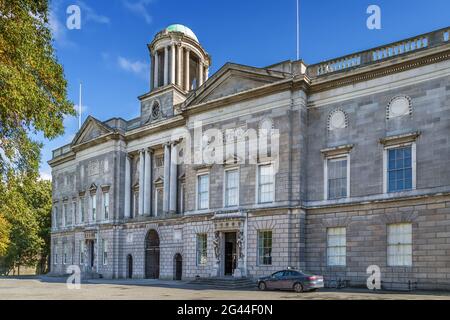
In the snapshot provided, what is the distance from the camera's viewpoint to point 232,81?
105 ft

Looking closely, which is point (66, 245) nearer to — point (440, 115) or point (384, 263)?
point (384, 263)

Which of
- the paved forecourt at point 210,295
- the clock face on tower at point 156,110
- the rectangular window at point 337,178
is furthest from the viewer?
the clock face on tower at point 156,110

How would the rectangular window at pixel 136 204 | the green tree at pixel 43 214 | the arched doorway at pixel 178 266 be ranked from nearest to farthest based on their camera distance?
1. the arched doorway at pixel 178 266
2. the rectangular window at pixel 136 204
3. the green tree at pixel 43 214

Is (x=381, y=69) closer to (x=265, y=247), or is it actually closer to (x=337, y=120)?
(x=337, y=120)

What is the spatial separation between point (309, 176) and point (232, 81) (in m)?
8.85

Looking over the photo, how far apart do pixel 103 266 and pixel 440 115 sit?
3043cm

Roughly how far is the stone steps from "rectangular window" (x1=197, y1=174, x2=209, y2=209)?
17.6 ft

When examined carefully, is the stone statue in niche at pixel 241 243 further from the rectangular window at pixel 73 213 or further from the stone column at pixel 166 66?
the rectangular window at pixel 73 213

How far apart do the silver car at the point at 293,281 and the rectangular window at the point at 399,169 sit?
6.69m

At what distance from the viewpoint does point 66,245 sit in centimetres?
4875

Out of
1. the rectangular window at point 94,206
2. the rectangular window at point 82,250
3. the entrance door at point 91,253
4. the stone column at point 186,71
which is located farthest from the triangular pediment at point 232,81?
the rectangular window at point 82,250

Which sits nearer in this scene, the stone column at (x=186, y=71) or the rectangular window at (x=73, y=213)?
the stone column at (x=186, y=71)

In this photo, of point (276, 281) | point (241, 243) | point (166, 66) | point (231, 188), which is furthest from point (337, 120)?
point (166, 66)

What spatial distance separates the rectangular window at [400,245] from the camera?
79.5 ft
